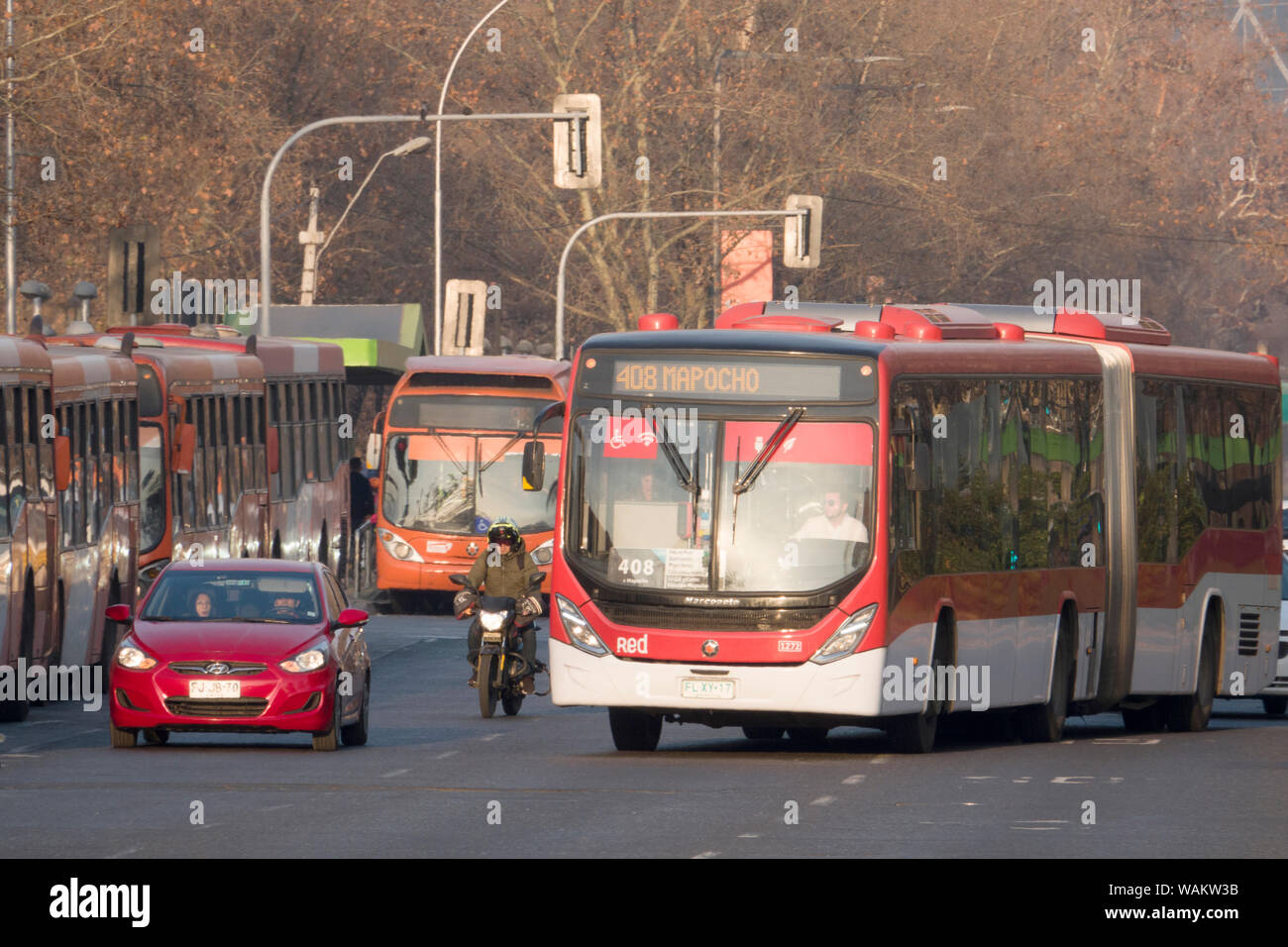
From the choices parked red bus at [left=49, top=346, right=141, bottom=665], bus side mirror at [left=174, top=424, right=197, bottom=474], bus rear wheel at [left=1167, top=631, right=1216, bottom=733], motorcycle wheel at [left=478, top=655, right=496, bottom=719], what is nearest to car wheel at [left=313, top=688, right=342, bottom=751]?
parked red bus at [left=49, top=346, right=141, bottom=665]

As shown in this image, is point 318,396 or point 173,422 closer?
point 173,422

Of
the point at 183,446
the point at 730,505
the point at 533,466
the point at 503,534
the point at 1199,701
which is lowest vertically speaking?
the point at 1199,701

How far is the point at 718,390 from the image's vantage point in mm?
18844

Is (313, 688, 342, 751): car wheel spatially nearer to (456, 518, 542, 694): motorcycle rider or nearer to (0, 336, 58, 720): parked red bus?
(0, 336, 58, 720): parked red bus

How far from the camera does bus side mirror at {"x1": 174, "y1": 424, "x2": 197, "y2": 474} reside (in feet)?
95.8

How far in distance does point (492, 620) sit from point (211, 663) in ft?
13.6

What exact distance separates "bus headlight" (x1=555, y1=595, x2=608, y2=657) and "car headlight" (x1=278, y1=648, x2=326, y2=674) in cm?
172

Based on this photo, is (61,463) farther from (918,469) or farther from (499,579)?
(918,469)

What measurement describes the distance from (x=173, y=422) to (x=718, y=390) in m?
11.5

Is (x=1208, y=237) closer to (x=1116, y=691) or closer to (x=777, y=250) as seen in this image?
(x=777, y=250)

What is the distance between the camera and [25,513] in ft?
72.1

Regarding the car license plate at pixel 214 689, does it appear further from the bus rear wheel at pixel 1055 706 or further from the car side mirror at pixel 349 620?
the bus rear wheel at pixel 1055 706

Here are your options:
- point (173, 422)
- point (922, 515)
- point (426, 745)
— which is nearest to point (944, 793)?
point (922, 515)

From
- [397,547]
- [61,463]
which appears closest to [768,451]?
[61,463]
